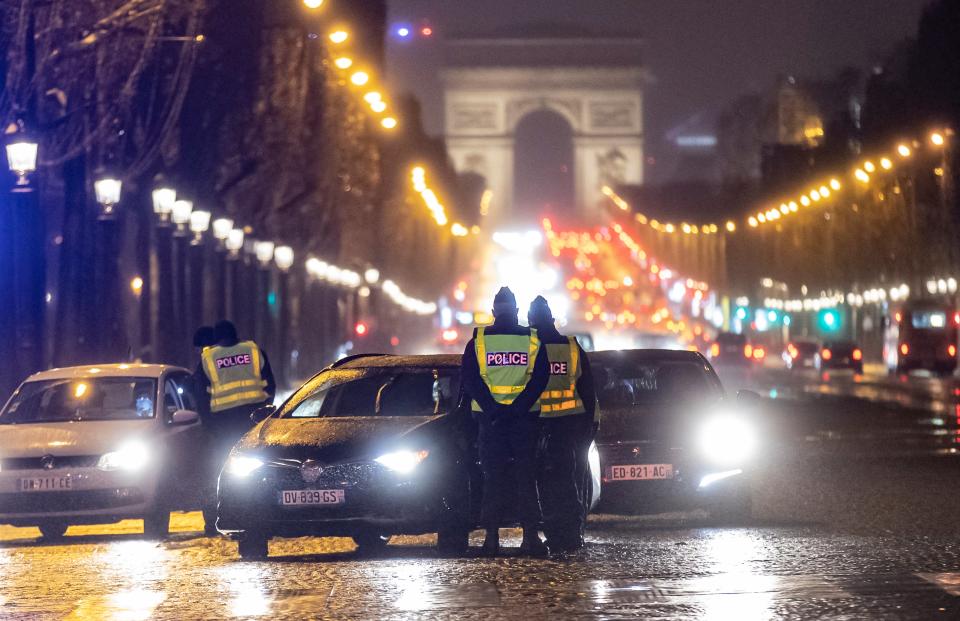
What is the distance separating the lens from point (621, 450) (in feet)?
49.1

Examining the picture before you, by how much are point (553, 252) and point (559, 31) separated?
3677 cm

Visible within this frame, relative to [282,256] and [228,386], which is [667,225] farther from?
[228,386]

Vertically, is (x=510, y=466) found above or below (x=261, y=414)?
below

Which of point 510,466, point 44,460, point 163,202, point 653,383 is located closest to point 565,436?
point 510,466

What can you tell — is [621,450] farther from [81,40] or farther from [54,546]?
[81,40]

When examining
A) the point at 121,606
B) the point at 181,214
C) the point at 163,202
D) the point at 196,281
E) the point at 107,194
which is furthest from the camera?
the point at 196,281

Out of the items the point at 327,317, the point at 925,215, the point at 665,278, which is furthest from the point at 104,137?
the point at 665,278

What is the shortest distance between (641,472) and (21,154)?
36.6 ft

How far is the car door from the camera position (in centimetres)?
1571

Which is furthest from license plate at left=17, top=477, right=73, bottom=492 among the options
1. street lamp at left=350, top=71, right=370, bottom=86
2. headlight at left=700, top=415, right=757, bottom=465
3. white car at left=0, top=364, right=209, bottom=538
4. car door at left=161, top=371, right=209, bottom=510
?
street lamp at left=350, top=71, right=370, bottom=86

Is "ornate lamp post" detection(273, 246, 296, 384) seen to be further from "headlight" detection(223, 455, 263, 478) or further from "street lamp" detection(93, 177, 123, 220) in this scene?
"headlight" detection(223, 455, 263, 478)

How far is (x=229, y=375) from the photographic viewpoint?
16.1m

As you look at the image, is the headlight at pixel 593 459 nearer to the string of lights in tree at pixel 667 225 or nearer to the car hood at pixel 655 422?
the car hood at pixel 655 422

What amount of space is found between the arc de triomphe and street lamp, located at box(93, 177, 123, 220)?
403 ft
